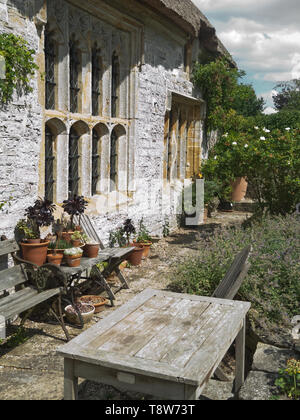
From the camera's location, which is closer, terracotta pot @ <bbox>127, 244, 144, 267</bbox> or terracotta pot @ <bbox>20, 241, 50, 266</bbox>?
terracotta pot @ <bbox>20, 241, 50, 266</bbox>

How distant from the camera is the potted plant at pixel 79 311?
4605 mm

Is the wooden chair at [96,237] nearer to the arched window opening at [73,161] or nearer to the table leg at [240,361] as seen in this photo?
the arched window opening at [73,161]

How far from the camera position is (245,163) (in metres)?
8.34

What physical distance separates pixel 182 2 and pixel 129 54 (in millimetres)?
1801

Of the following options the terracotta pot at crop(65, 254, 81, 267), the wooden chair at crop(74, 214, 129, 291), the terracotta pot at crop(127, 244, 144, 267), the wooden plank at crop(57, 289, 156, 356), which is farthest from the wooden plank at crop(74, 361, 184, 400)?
the terracotta pot at crop(127, 244, 144, 267)

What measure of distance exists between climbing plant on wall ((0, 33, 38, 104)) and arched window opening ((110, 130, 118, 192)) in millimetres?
2491

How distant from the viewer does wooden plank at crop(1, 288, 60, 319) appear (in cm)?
375

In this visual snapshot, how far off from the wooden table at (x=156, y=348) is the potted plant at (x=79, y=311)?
1.74 metres

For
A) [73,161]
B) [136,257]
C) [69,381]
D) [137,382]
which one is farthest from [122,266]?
[137,382]

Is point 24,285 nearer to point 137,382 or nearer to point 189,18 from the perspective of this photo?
point 137,382

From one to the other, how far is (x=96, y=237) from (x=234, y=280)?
2476mm

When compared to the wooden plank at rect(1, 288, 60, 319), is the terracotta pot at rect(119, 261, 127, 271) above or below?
below

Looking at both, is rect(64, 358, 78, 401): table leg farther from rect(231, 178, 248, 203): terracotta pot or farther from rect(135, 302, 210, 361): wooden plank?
rect(231, 178, 248, 203): terracotta pot

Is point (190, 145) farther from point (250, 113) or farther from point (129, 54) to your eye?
point (250, 113)
